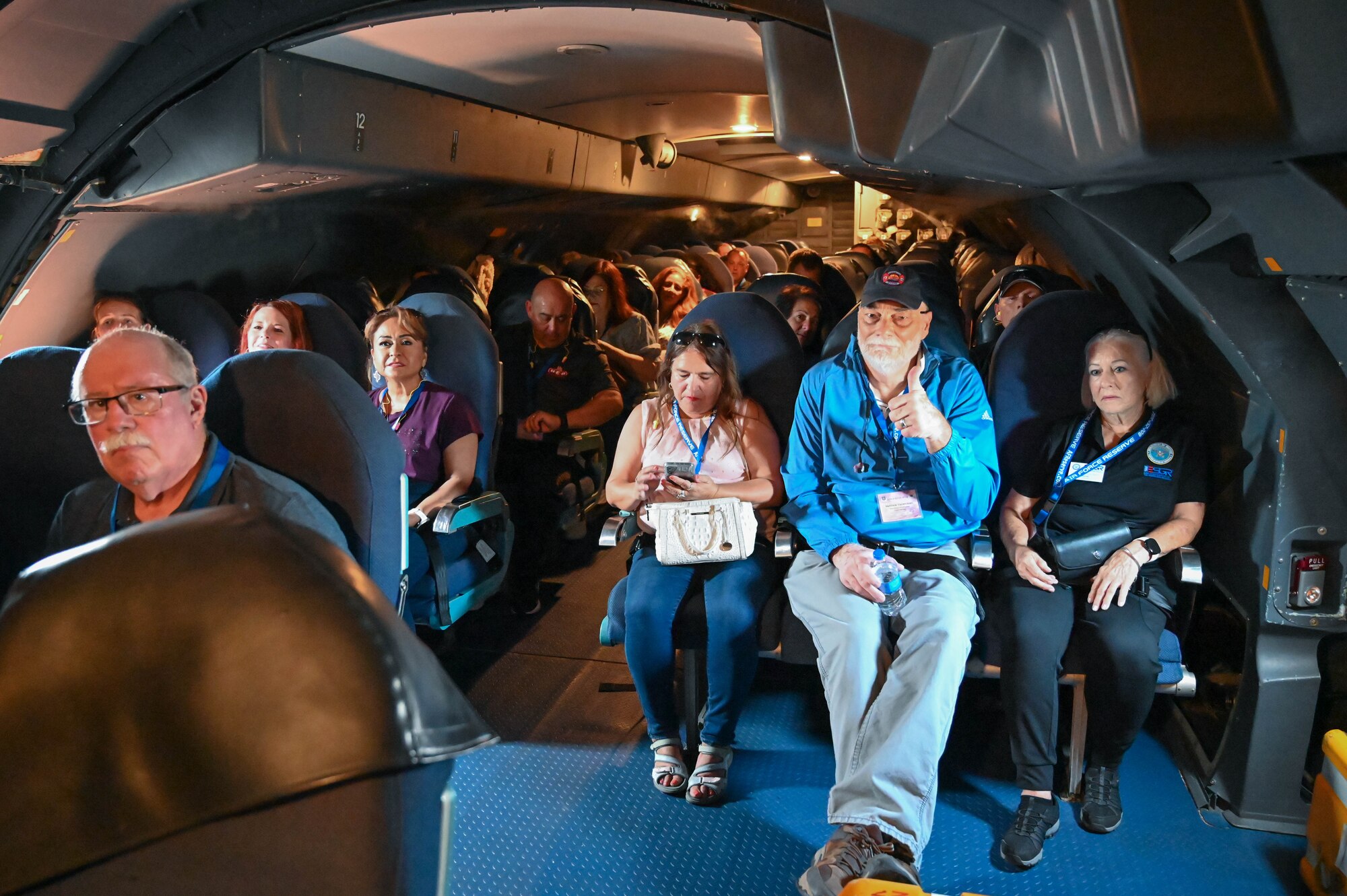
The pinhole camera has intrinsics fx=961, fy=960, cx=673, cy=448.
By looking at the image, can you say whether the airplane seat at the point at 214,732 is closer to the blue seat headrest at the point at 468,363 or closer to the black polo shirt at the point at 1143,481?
the black polo shirt at the point at 1143,481

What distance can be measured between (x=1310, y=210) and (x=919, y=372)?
45.8 inches

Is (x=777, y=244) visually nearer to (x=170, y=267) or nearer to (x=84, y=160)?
(x=170, y=267)

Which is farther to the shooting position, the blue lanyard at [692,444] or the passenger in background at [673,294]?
the passenger in background at [673,294]

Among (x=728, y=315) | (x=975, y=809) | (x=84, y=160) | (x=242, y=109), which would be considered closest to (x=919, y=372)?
A: (x=728, y=315)

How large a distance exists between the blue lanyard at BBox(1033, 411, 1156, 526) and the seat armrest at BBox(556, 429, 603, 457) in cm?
218

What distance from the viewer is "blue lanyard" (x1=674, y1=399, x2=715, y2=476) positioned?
10.6 ft

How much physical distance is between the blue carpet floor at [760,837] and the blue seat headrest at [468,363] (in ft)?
3.99

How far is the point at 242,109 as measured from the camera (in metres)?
3.72

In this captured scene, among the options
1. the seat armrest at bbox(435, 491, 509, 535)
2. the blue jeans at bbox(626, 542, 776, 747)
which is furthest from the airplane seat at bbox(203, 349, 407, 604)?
the blue jeans at bbox(626, 542, 776, 747)

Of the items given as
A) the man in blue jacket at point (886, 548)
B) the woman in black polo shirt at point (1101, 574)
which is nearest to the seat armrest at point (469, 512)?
the man in blue jacket at point (886, 548)

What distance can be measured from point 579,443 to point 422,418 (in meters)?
1.08

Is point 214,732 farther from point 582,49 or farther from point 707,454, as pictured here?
point 582,49

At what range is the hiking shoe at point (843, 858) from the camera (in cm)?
236

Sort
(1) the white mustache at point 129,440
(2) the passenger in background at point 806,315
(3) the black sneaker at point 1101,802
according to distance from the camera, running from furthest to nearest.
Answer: (2) the passenger in background at point 806,315 < (3) the black sneaker at point 1101,802 < (1) the white mustache at point 129,440
